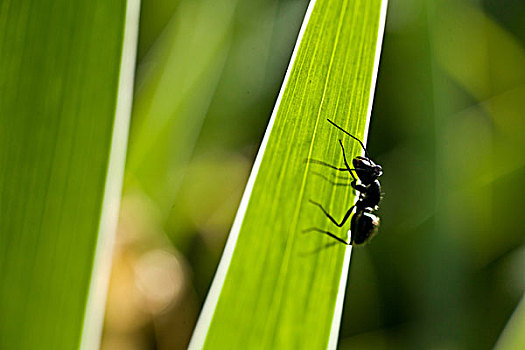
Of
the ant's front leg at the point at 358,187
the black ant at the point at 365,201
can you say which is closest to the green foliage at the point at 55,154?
the ant's front leg at the point at 358,187

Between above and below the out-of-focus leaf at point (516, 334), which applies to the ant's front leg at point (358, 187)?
above

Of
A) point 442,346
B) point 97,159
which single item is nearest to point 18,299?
point 97,159

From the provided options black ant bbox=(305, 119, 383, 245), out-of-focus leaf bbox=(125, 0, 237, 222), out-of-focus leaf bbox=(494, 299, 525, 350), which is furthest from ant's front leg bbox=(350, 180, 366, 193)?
out-of-focus leaf bbox=(125, 0, 237, 222)

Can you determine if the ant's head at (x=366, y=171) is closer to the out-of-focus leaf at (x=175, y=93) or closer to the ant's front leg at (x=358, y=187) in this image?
the ant's front leg at (x=358, y=187)

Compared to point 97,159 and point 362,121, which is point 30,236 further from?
point 362,121

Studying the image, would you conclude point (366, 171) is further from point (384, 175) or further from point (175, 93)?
point (175, 93)

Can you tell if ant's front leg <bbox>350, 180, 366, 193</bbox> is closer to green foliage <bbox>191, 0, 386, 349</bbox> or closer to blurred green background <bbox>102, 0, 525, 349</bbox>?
green foliage <bbox>191, 0, 386, 349</bbox>
